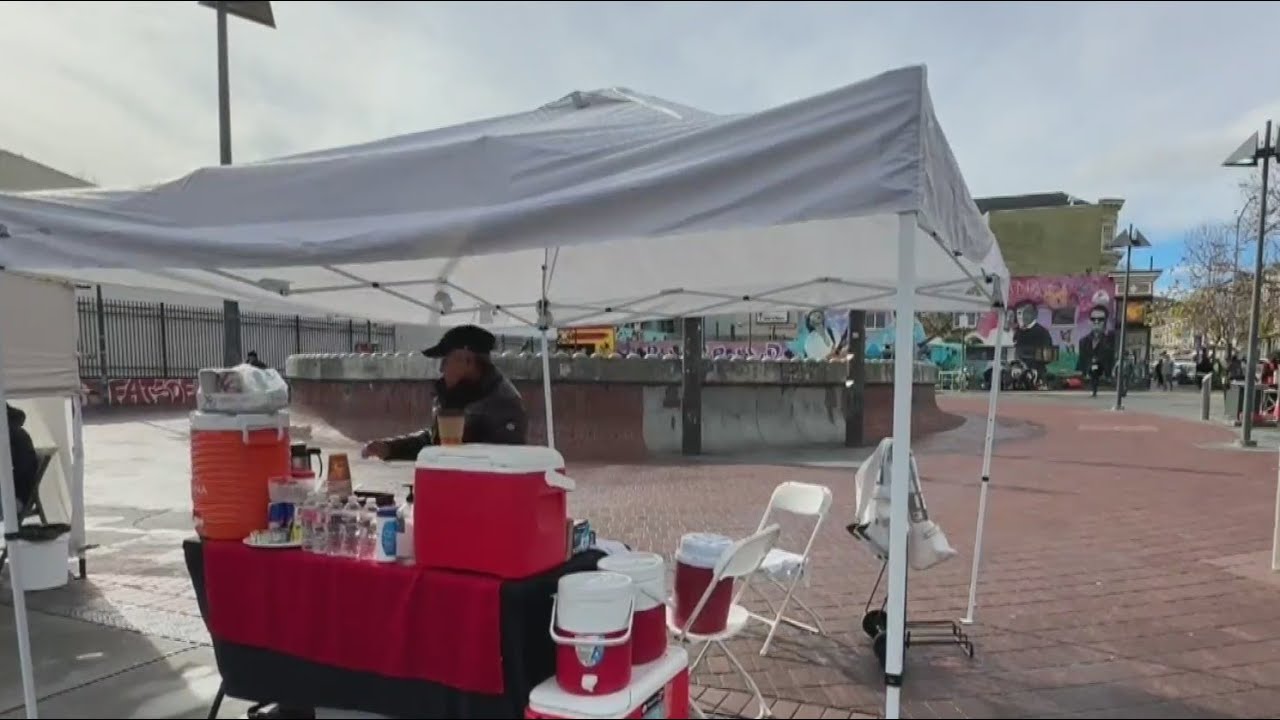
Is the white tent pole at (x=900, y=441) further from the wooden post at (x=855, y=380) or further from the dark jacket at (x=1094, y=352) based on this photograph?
the dark jacket at (x=1094, y=352)

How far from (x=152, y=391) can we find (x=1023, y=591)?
63.9 feet

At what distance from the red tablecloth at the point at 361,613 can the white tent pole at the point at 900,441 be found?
53.6 inches

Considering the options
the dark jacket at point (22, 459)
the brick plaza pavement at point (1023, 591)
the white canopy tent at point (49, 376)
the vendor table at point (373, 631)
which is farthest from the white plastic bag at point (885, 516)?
the dark jacket at point (22, 459)

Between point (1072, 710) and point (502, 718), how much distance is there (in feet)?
8.39

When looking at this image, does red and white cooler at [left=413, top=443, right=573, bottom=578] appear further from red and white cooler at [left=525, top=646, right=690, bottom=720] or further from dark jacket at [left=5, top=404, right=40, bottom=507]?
dark jacket at [left=5, top=404, right=40, bottom=507]

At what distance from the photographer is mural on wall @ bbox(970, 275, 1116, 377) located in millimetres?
37375

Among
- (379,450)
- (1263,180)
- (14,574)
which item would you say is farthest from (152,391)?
(1263,180)

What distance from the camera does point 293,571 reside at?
3035 mm

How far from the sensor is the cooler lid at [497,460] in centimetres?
264

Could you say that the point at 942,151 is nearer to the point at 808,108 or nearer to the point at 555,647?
the point at 808,108

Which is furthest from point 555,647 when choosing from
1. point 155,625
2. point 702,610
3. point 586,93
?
point 155,625

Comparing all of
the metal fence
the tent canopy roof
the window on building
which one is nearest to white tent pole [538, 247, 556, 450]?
the tent canopy roof

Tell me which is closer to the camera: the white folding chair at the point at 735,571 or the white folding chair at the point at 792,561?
the white folding chair at the point at 735,571

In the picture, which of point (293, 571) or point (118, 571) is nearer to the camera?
point (293, 571)
